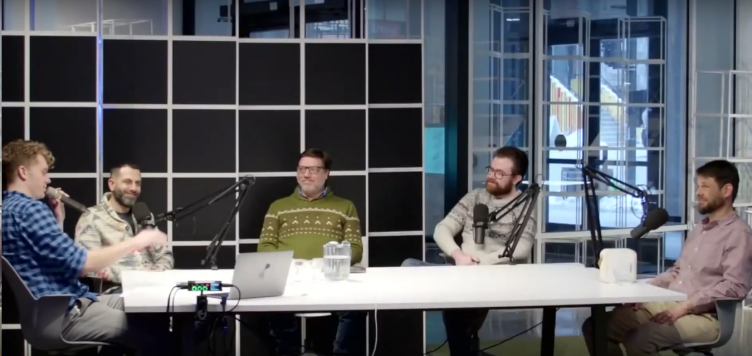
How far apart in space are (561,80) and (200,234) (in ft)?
9.76

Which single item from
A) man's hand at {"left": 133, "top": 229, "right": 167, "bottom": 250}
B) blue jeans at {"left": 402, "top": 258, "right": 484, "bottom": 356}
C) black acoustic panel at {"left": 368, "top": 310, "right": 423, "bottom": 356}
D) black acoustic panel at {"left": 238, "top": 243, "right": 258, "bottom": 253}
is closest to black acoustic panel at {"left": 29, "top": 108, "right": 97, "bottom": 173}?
black acoustic panel at {"left": 238, "top": 243, "right": 258, "bottom": 253}

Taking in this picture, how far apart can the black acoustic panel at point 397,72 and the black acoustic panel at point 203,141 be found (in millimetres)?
915

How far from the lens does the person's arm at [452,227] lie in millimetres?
5246

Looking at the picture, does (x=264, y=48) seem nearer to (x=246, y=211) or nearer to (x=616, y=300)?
(x=246, y=211)

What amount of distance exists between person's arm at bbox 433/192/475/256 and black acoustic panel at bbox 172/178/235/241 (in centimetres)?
120

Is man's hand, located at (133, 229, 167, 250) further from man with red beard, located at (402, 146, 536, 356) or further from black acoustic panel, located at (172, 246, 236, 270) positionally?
man with red beard, located at (402, 146, 536, 356)

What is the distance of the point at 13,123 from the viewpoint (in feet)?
17.0

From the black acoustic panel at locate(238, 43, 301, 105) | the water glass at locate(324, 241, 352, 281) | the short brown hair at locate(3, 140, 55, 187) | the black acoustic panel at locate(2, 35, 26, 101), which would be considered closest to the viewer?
the short brown hair at locate(3, 140, 55, 187)

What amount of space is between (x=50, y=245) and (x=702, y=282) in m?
2.98

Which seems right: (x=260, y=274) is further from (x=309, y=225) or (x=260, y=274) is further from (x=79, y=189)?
(x=79, y=189)

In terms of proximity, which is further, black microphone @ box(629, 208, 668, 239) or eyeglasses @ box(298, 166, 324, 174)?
eyeglasses @ box(298, 166, 324, 174)

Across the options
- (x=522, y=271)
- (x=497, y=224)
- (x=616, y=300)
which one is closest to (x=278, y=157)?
(x=497, y=224)

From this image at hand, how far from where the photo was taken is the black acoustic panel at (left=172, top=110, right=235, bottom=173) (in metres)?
5.43

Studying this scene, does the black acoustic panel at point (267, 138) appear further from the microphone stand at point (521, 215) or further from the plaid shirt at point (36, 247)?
the plaid shirt at point (36, 247)
